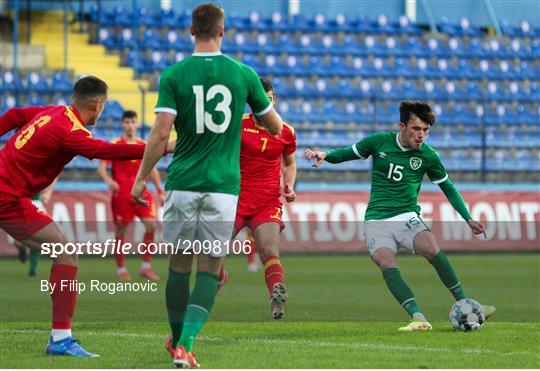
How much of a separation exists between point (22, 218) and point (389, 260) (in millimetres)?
3361

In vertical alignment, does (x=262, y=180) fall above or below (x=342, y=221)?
above

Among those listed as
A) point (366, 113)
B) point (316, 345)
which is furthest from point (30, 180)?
point (366, 113)

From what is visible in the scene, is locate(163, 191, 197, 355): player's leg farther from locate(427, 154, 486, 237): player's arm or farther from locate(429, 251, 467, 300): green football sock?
locate(427, 154, 486, 237): player's arm

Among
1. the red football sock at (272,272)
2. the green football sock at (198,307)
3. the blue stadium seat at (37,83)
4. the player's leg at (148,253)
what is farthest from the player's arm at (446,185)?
the blue stadium seat at (37,83)

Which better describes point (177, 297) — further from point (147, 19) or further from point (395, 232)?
point (147, 19)

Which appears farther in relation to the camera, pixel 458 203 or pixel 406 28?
pixel 406 28

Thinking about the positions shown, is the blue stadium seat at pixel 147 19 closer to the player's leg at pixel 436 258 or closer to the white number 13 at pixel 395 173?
the white number 13 at pixel 395 173

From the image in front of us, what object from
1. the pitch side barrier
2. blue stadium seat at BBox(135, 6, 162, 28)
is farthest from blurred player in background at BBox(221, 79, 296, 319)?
blue stadium seat at BBox(135, 6, 162, 28)

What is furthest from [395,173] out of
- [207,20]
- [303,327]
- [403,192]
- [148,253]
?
[148,253]

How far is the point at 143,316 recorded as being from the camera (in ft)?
37.2

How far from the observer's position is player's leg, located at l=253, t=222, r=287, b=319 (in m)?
9.92

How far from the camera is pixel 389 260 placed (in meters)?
10.2

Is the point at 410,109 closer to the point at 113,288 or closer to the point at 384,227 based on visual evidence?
the point at 384,227

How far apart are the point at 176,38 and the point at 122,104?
3725 mm
